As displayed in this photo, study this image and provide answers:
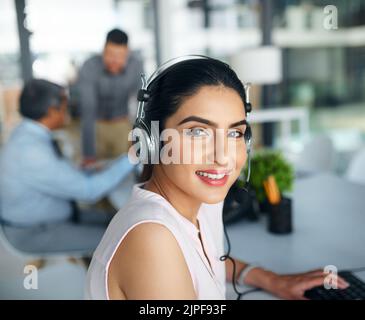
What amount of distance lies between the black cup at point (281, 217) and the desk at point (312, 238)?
0.9 inches

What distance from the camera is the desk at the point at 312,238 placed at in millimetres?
1137

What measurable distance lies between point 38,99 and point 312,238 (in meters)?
1.18

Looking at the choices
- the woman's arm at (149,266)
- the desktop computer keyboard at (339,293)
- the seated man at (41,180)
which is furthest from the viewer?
the seated man at (41,180)

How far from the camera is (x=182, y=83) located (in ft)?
2.23

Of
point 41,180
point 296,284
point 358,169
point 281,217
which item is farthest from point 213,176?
point 358,169

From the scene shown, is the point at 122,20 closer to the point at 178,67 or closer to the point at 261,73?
the point at 261,73

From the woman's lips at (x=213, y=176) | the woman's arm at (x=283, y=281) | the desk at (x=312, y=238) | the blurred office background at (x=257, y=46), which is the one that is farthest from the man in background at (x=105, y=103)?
the woman's lips at (x=213, y=176)

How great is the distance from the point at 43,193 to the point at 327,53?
11.3 ft

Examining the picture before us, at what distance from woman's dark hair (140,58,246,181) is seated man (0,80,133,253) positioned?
1044mm

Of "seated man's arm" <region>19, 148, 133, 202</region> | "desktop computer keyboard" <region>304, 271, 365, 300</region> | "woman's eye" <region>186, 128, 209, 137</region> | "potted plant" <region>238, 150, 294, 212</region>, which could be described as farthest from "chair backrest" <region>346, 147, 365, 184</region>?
"woman's eye" <region>186, 128, 209, 137</region>

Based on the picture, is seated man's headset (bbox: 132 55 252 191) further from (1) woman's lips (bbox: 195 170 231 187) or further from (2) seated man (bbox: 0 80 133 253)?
(2) seated man (bbox: 0 80 133 253)

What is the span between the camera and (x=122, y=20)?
4672mm

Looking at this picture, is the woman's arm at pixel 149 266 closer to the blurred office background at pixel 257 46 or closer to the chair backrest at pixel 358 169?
the chair backrest at pixel 358 169
